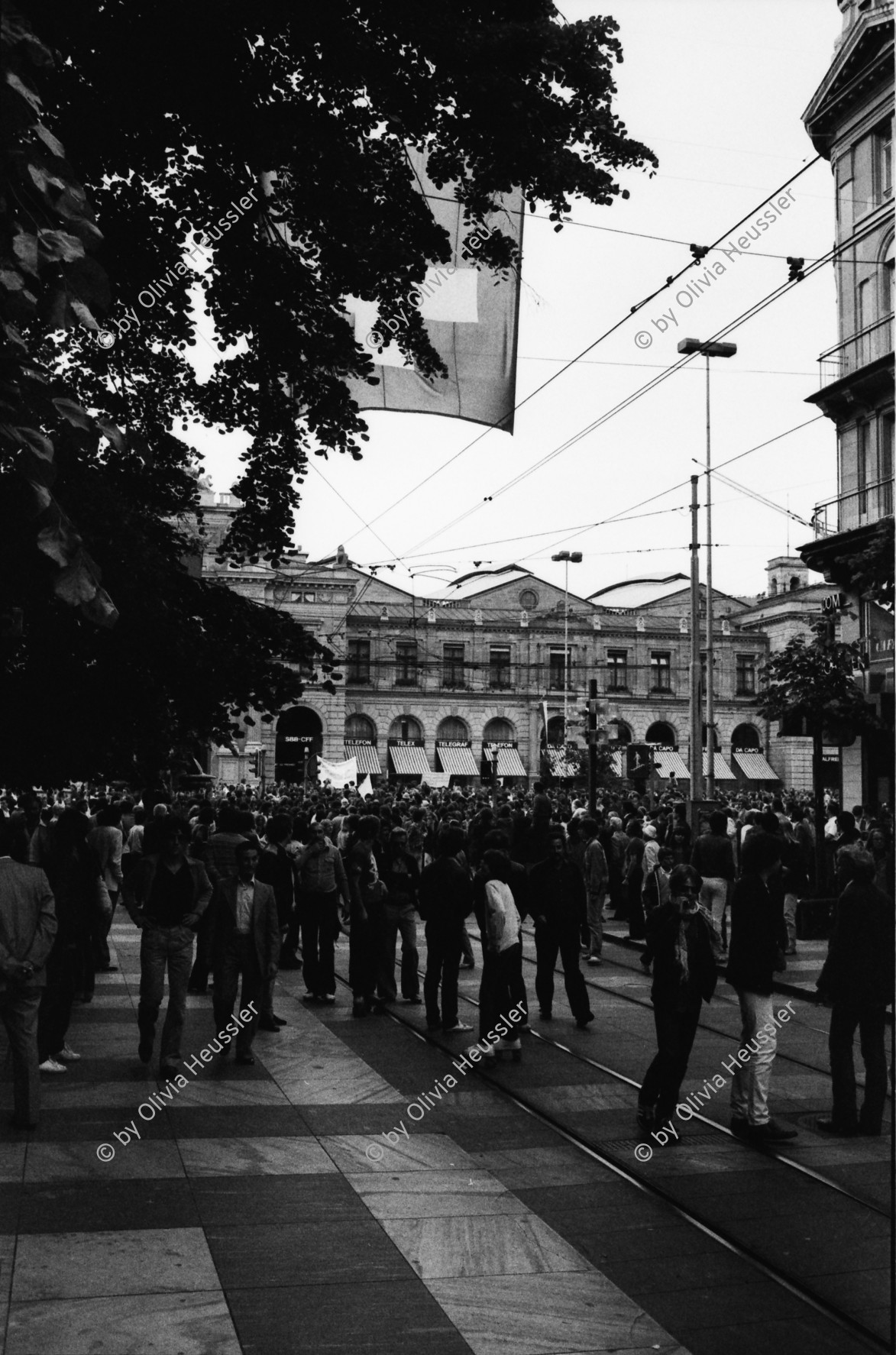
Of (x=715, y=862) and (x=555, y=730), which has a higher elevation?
(x=555, y=730)

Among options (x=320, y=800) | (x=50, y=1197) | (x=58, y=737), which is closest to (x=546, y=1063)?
(x=50, y=1197)

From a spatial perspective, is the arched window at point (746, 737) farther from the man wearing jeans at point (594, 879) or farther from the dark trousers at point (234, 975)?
the dark trousers at point (234, 975)

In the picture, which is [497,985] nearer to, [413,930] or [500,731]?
[413,930]

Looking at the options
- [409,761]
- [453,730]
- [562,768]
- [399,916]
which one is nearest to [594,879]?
[399,916]

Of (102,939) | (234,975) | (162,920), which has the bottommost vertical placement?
(102,939)

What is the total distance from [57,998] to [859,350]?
80.1 ft

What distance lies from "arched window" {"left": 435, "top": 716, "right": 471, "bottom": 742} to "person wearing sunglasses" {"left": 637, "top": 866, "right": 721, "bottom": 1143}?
205 feet

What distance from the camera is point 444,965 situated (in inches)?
429

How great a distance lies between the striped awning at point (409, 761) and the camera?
6794 cm

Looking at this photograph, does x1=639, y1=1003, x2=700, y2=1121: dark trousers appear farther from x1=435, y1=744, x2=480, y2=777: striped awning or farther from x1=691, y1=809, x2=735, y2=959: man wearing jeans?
x1=435, y1=744, x2=480, y2=777: striped awning

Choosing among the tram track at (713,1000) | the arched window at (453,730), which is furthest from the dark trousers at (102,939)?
the arched window at (453,730)

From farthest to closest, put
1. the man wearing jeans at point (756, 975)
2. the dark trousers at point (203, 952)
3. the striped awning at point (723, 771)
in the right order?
1. the striped awning at point (723, 771)
2. the dark trousers at point (203, 952)
3. the man wearing jeans at point (756, 975)

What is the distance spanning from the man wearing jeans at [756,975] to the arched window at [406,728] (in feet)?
202

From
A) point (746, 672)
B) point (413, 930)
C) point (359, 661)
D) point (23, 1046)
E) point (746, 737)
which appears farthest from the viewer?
point (746, 672)
